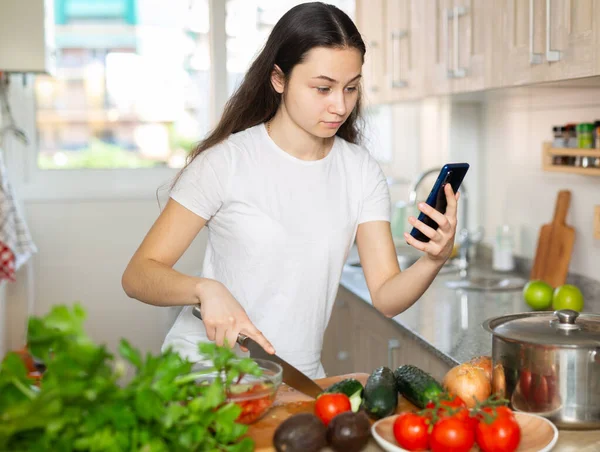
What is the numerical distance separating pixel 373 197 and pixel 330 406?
603 mm

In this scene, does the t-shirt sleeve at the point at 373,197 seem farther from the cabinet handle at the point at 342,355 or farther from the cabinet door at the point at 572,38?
the cabinet handle at the point at 342,355

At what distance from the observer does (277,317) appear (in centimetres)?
171

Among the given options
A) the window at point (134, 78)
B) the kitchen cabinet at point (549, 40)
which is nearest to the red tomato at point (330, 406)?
the kitchen cabinet at point (549, 40)

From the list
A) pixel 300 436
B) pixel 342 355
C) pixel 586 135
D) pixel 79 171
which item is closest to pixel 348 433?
pixel 300 436

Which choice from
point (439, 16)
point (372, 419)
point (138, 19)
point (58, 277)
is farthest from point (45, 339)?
point (138, 19)

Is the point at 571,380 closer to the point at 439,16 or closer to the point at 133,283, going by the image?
the point at 133,283

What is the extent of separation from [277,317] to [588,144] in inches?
45.1

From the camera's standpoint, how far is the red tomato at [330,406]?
1269 millimetres

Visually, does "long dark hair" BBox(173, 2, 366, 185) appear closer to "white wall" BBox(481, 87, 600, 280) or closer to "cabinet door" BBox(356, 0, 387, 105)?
"white wall" BBox(481, 87, 600, 280)

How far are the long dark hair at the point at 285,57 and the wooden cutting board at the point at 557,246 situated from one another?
0.97m

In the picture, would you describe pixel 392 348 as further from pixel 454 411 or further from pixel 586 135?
pixel 454 411

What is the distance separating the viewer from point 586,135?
7.67 ft

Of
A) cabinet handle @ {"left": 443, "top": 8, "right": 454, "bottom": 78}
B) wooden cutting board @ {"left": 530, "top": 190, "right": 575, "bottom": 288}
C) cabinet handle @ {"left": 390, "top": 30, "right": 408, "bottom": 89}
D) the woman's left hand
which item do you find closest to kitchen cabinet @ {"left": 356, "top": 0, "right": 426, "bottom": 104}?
cabinet handle @ {"left": 390, "top": 30, "right": 408, "bottom": 89}

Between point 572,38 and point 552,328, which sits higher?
point 572,38
